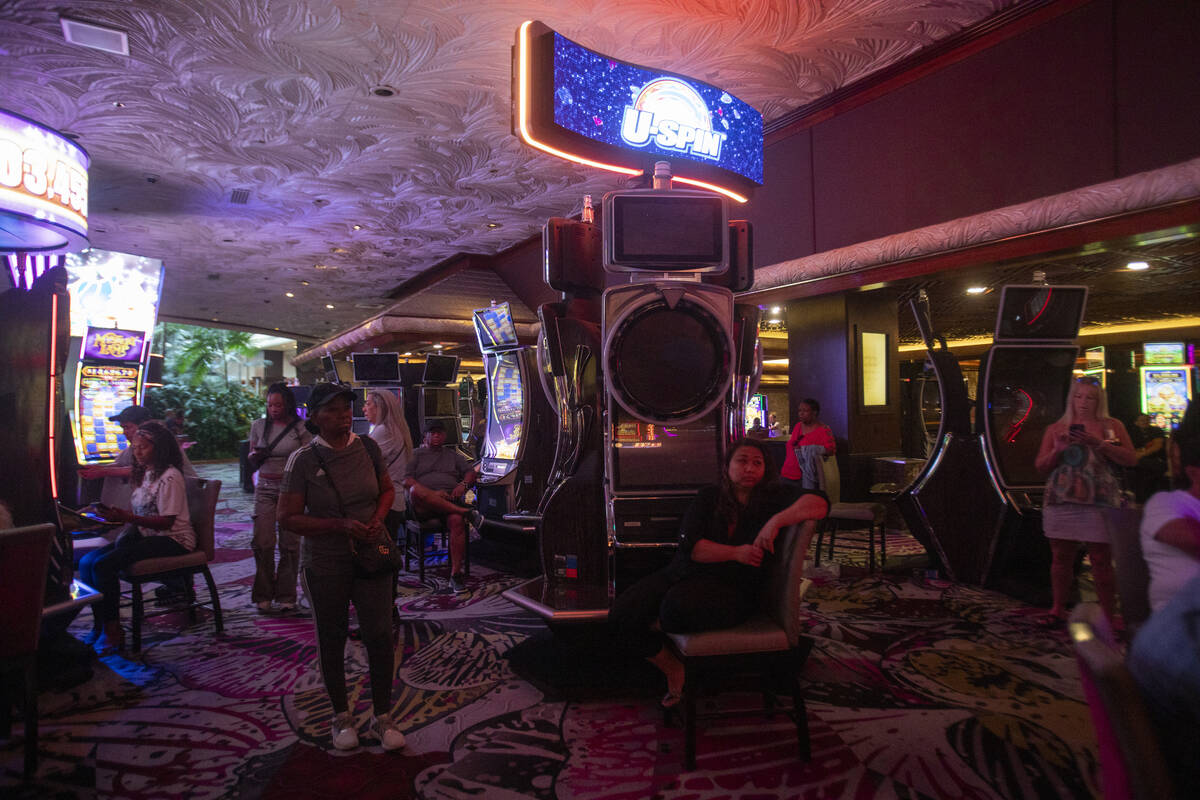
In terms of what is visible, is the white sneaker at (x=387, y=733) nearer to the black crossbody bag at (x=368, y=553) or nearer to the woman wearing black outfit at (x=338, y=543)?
the woman wearing black outfit at (x=338, y=543)

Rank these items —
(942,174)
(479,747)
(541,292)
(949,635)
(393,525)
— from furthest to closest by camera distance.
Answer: (541,292)
(942,174)
(393,525)
(949,635)
(479,747)

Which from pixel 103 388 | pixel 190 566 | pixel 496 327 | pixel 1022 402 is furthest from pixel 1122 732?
pixel 103 388

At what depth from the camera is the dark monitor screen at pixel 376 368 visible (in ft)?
29.2

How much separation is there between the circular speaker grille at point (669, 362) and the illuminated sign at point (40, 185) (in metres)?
4.26

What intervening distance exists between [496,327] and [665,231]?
3.47 meters

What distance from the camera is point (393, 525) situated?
4316 millimetres

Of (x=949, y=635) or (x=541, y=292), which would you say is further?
(x=541, y=292)

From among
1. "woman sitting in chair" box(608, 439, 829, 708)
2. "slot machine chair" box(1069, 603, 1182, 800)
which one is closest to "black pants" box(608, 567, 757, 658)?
"woman sitting in chair" box(608, 439, 829, 708)

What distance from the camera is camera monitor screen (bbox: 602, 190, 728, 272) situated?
9.29 ft

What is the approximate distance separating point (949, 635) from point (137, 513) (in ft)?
14.9

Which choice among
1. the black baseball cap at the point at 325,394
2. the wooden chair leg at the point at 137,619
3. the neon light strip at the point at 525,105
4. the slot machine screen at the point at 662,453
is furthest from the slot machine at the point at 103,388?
the slot machine screen at the point at 662,453

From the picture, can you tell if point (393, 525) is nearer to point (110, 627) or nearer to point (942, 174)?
point (110, 627)

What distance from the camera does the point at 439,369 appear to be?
895cm

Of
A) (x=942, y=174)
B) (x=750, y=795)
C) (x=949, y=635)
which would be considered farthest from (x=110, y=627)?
(x=942, y=174)
